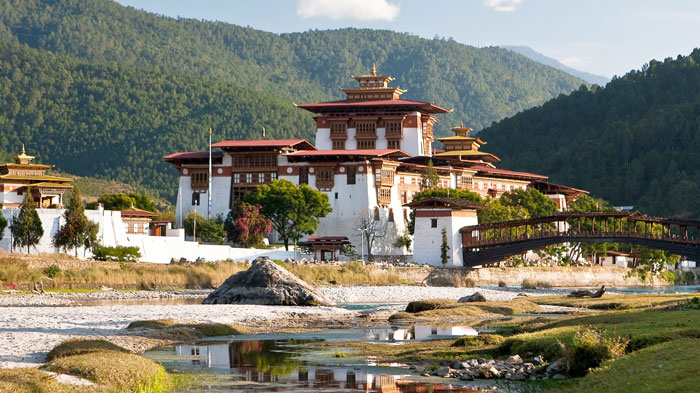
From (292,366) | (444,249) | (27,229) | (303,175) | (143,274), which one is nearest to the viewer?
Answer: (292,366)

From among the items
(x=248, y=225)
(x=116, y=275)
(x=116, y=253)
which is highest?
(x=248, y=225)

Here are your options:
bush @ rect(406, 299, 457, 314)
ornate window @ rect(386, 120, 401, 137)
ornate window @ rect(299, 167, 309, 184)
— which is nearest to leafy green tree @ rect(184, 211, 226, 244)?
ornate window @ rect(299, 167, 309, 184)

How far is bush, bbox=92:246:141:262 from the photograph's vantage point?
3167 inches

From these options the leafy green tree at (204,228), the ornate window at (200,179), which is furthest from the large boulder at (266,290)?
the ornate window at (200,179)

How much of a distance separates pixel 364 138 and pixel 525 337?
9766 centimetres

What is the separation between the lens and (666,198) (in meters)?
165

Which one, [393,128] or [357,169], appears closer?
[357,169]

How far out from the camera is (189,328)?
38375 millimetres

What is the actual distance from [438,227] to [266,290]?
41498 mm

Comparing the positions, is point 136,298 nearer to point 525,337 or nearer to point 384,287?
point 384,287

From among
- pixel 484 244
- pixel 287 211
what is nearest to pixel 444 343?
pixel 484 244

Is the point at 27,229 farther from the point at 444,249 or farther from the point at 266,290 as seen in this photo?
the point at 444,249

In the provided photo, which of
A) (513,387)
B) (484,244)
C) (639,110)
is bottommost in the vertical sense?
(513,387)

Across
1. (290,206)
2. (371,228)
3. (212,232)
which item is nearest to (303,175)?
(290,206)
